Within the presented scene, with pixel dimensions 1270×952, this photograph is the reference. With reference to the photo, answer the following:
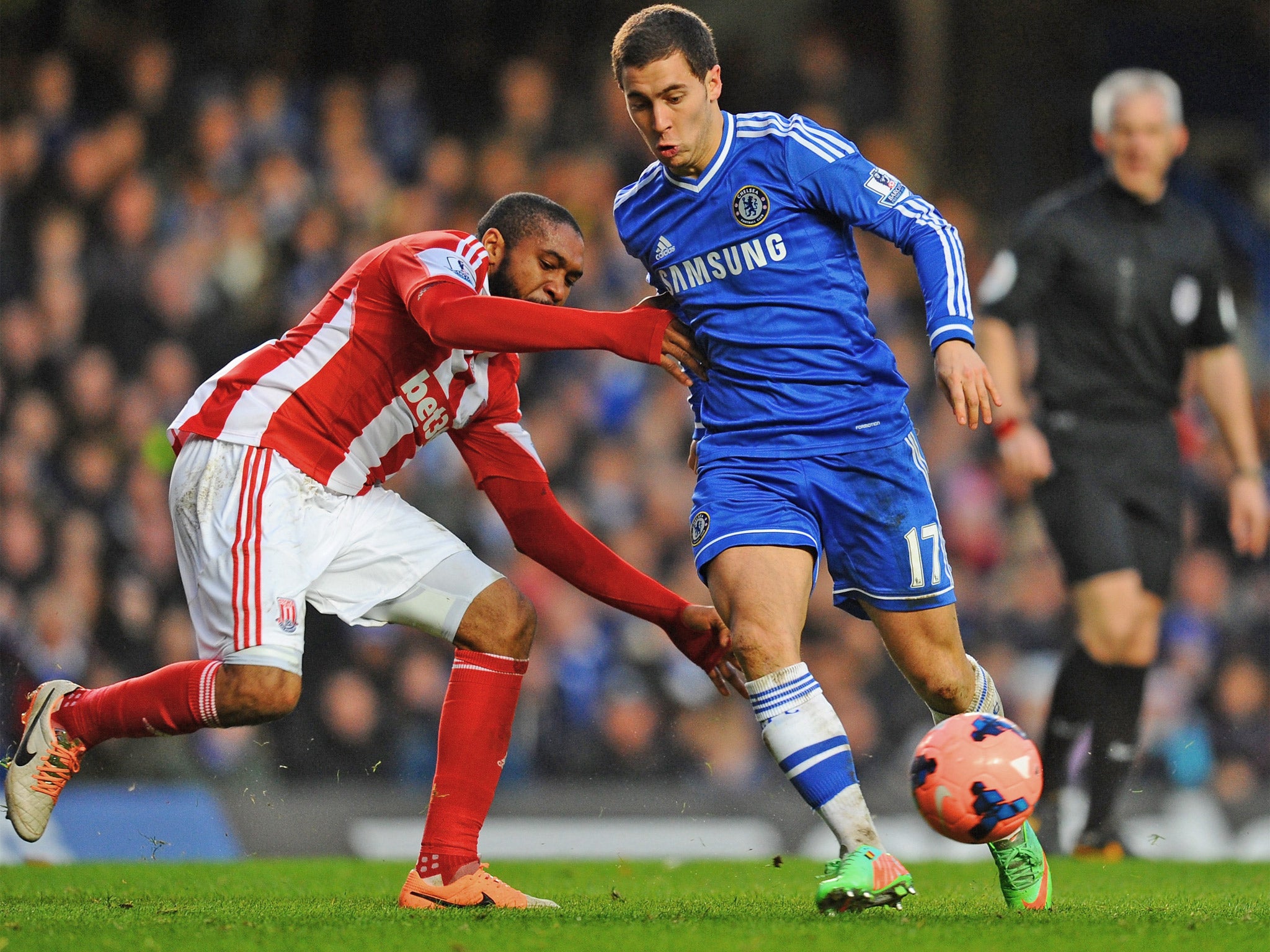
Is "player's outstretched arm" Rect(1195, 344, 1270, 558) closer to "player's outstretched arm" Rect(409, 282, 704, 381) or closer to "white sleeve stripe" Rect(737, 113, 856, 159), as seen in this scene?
"white sleeve stripe" Rect(737, 113, 856, 159)

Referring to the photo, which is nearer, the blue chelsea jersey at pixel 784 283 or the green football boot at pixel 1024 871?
the green football boot at pixel 1024 871

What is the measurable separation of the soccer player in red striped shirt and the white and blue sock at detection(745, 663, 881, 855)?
2.35 ft

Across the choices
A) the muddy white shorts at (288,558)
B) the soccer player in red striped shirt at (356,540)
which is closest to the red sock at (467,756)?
the soccer player in red striped shirt at (356,540)

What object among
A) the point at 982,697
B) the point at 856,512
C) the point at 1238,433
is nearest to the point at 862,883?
the point at 982,697

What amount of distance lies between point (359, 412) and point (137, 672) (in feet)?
12.8

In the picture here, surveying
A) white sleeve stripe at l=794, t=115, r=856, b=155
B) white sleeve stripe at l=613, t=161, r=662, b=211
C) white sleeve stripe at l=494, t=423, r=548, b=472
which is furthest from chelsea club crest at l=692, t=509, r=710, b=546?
white sleeve stripe at l=794, t=115, r=856, b=155

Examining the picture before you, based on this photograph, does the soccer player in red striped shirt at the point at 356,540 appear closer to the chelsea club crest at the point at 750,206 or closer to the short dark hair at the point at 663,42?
the chelsea club crest at the point at 750,206

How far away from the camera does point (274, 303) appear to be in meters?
9.70

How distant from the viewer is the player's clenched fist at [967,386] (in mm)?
3777

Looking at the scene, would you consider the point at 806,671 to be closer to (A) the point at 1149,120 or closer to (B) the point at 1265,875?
(B) the point at 1265,875

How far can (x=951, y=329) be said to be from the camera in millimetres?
3973

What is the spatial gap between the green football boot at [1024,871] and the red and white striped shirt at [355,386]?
2.08 metres

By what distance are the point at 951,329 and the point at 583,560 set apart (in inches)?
58.2

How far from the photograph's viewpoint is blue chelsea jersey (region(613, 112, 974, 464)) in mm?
4297
